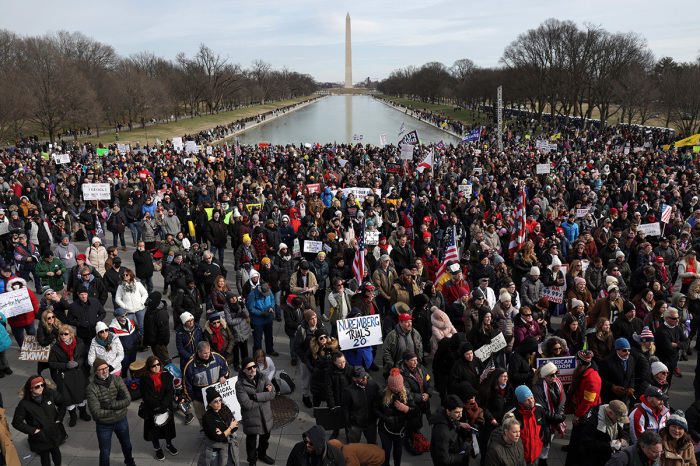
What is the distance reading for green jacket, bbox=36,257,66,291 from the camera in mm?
9648

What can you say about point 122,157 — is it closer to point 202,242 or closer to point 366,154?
point 366,154

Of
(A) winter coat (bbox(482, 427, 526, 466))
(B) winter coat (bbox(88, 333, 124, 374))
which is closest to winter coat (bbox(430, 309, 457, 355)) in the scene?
(A) winter coat (bbox(482, 427, 526, 466))

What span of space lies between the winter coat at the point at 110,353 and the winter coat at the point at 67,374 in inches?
6.6

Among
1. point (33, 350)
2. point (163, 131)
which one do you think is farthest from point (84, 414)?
point (163, 131)

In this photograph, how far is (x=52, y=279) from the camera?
32.0 feet

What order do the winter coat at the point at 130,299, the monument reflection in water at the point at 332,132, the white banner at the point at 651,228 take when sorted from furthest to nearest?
the monument reflection in water at the point at 332,132
the white banner at the point at 651,228
the winter coat at the point at 130,299

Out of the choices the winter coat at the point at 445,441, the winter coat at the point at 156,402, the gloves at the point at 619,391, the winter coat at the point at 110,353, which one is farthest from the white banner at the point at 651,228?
the winter coat at the point at 110,353

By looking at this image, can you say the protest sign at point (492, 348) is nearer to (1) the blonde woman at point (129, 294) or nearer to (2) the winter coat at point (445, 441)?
(2) the winter coat at point (445, 441)

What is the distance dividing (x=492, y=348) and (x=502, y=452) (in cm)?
197

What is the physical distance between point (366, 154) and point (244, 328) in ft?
73.6

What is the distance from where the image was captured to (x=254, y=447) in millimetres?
6141

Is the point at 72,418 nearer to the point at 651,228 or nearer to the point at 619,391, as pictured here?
the point at 619,391

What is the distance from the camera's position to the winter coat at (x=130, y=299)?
8586mm

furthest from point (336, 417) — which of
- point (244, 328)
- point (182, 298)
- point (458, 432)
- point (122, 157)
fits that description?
point (122, 157)
